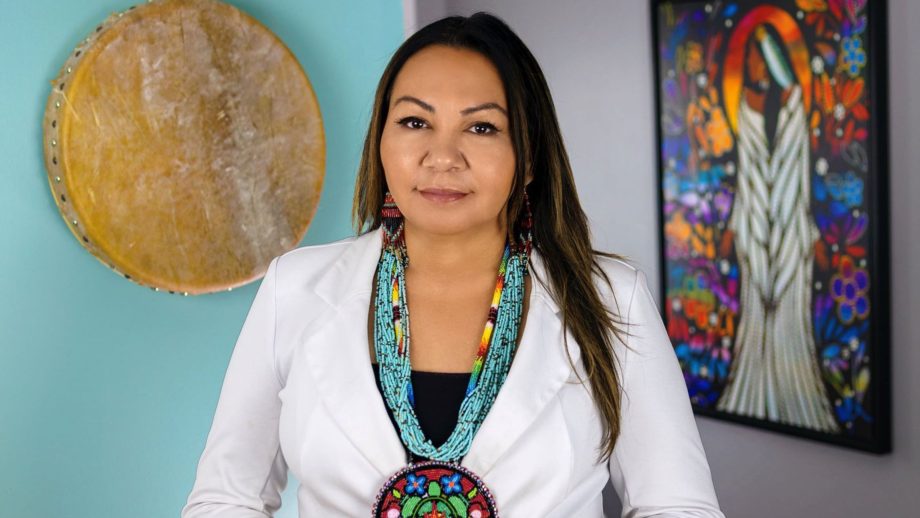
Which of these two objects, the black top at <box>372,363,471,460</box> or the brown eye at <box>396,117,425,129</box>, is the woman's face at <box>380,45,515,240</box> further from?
the black top at <box>372,363,471,460</box>

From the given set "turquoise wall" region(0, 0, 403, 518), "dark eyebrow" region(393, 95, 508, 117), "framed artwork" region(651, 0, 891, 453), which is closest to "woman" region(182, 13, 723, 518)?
"dark eyebrow" region(393, 95, 508, 117)

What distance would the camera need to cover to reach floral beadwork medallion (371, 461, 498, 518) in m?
1.53

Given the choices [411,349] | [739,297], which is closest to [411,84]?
[411,349]

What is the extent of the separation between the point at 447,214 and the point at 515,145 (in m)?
0.17

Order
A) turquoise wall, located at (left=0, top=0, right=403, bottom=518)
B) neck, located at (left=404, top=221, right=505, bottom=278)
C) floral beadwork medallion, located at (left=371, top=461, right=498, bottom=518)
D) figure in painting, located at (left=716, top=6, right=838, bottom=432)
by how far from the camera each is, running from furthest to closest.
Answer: figure in painting, located at (left=716, top=6, right=838, bottom=432) → turquoise wall, located at (left=0, top=0, right=403, bottom=518) → neck, located at (left=404, top=221, right=505, bottom=278) → floral beadwork medallion, located at (left=371, top=461, right=498, bottom=518)

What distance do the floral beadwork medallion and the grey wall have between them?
1943 mm

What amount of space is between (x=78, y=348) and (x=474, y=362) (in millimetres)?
934

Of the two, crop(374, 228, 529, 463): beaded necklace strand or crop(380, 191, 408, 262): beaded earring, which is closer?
crop(374, 228, 529, 463): beaded necklace strand

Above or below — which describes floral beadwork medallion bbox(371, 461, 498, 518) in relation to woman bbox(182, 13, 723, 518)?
below

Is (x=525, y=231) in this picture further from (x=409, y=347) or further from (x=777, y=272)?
(x=777, y=272)

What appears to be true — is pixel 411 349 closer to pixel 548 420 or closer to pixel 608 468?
pixel 548 420

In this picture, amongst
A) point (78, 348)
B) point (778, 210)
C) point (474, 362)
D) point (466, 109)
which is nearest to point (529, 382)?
point (474, 362)

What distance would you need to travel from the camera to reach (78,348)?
2107 mm

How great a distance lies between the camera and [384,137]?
5.48 feet
